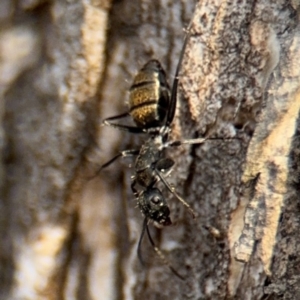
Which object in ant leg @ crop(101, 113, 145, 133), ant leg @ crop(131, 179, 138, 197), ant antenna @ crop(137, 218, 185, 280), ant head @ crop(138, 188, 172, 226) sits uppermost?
ant leg @ crop(101, 113, 145, 133)

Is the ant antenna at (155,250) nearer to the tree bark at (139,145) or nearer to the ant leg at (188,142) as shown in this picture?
the tree bark at (139,145)

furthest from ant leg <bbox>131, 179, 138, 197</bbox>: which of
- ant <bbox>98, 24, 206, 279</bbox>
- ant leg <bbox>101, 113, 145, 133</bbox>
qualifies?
ant leg <bbox>101, 113, 145, 133</bbox>

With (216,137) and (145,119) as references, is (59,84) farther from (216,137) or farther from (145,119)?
(216,137)

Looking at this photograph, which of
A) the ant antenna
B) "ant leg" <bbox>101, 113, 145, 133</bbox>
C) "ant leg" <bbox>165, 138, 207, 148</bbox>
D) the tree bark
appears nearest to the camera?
the tree bark

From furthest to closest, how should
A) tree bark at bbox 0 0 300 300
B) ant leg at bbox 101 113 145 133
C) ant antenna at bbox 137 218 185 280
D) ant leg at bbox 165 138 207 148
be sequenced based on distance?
ant leg at bbox 101 113 145 133, ant antenna at bbox 137 218 185 280, ant leg at bbox 165 138 207 148, tree bark at bbox 0 0 300 300

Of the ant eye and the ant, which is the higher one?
the ant

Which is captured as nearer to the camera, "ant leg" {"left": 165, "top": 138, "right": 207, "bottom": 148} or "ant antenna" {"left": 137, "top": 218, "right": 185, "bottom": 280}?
"ant leg" {"left": 165, "top": 138, "right": 207, "bottom": 148}

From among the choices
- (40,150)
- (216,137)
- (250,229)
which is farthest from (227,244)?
(40,150)

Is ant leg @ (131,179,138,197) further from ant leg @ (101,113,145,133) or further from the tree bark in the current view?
ant leg @ (101,113,145,133)

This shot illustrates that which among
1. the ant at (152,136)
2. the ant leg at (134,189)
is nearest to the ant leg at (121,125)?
the ant at (152,136)
